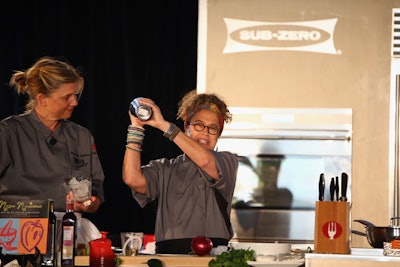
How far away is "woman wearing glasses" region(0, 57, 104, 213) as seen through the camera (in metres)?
3.13

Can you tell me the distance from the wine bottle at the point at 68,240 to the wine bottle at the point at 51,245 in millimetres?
29

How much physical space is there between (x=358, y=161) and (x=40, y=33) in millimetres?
2305

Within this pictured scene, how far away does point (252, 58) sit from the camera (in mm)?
4770

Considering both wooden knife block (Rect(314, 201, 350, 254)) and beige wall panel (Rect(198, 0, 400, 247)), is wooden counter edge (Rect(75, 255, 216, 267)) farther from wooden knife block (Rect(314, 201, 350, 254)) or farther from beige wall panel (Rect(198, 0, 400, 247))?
beige wall panel (Rect(198, 0, 400, 247))

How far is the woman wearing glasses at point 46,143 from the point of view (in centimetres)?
313

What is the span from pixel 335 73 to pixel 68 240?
2.45m

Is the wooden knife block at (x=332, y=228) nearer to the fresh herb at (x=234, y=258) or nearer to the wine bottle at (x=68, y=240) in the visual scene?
the fresh herb at (x=234, y=258)

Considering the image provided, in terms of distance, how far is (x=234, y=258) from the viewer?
2676 millimetres

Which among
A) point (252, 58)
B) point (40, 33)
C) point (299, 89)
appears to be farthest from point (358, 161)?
point (40, 33)

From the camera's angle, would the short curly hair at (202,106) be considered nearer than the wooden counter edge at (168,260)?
No

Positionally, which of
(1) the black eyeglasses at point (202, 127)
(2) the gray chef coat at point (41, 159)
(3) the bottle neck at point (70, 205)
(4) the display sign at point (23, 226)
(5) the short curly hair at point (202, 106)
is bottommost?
(4) the display sign at point (23, 226)

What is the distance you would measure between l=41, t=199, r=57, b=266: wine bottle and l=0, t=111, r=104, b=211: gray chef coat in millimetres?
366

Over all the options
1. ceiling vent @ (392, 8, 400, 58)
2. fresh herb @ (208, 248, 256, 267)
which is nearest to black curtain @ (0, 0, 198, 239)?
ceiling vent @ (392, 8, 400, 58)

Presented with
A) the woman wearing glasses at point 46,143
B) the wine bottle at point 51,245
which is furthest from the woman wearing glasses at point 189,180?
the wine bottle at point 51,245
